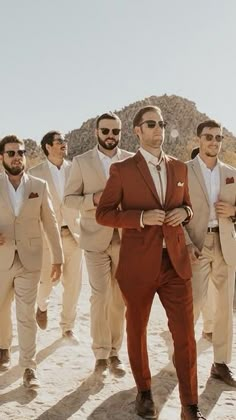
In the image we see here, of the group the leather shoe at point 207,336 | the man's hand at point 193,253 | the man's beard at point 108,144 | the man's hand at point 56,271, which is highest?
the man's beard at point 108,144

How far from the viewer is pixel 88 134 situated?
54.3 metres

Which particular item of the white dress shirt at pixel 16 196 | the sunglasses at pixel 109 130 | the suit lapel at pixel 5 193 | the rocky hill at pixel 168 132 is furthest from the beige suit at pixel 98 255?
the rocky hill at pixel 168 132

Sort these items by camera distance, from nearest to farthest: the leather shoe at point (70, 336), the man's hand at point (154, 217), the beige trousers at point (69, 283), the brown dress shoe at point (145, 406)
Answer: the man's hand at point (154, 217) → the brown dress shoe at point (145, 406) → the leather shoe at point (70, 336) → the beige trousers at point (69, 283)

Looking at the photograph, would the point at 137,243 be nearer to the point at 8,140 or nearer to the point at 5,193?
the point at 5,193

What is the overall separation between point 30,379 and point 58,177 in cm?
303

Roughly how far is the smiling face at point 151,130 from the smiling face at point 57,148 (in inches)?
126

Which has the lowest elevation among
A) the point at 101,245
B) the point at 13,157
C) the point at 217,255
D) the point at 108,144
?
the point at 217,255

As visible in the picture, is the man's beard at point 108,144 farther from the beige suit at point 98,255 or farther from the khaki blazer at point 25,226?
the khaki blazer at point 25,226

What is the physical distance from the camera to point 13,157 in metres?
5.53

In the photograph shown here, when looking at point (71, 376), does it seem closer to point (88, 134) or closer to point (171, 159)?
point (171, 159)

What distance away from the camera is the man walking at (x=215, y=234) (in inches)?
221

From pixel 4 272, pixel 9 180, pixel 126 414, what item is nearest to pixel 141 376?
pixel 126 414

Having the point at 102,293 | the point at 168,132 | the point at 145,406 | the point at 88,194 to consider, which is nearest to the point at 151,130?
the point at 88,194

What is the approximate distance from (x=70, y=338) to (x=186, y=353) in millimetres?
2976
